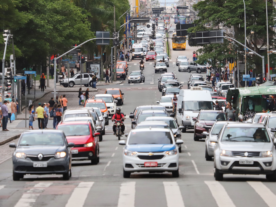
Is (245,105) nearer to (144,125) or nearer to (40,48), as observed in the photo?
(144,125)

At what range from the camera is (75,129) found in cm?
2408

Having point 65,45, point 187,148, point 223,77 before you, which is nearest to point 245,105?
point 187,148

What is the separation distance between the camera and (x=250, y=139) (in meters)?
18.2

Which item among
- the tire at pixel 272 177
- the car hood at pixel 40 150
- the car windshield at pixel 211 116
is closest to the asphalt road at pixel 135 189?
the tire at pixel 272 177

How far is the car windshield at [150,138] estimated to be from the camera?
1920 centimetres

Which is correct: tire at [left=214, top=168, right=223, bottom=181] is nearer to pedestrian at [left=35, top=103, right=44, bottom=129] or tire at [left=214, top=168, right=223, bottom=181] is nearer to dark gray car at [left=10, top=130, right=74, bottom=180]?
dark gray car at [left=10, top=130, right=74, bottom=180]

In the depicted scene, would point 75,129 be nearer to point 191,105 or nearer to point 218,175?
point 218,175

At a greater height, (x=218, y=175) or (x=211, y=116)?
(x=211, y=116)

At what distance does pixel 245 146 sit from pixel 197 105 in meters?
22.9

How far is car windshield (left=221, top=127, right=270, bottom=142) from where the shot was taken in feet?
59.7

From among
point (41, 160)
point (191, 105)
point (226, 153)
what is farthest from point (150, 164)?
point (191, 105)

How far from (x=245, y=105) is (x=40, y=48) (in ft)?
84.2

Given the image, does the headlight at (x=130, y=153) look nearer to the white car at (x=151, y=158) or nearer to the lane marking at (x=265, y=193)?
the white car at (x=151, y=158)

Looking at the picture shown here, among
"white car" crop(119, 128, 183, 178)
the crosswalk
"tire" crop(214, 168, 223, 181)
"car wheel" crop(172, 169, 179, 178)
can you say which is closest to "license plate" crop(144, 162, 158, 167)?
"white car" crop(119, 128, 183, 178)
